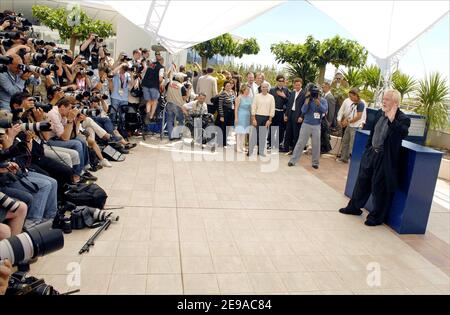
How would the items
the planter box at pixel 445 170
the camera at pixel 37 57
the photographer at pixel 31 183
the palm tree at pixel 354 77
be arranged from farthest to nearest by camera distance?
the palm tree at pixel 354 77 → the planter box at pixel 445 170 → the camera at pixel 37 57 → the photographer at pixel 31 183

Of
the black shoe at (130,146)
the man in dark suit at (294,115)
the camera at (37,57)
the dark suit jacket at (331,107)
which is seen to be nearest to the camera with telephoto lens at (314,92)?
the man in dark suit at (294,115)

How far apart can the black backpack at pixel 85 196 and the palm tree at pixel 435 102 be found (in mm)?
8227

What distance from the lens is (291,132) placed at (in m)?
9.80

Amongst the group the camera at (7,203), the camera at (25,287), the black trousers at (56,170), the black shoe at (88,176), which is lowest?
the black shoe at (88,176)

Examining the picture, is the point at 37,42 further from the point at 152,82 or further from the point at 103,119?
the point at 152,82

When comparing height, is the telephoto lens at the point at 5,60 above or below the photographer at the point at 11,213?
above

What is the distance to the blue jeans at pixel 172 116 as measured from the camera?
9.89 m

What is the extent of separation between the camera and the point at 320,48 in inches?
687

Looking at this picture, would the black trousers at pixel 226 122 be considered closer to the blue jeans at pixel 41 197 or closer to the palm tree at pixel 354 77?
the palm tree at pixel 354 77

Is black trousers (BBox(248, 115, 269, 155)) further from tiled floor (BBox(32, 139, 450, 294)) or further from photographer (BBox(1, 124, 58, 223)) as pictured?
photographer (BBox(1, 124, 58, 223))

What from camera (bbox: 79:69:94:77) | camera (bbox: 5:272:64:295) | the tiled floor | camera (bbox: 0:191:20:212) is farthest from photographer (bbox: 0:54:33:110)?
camera (bbox: 5:272:64:295)

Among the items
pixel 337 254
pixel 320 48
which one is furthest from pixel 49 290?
pixel 320 48

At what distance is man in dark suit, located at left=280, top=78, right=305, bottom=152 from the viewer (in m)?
9.28
